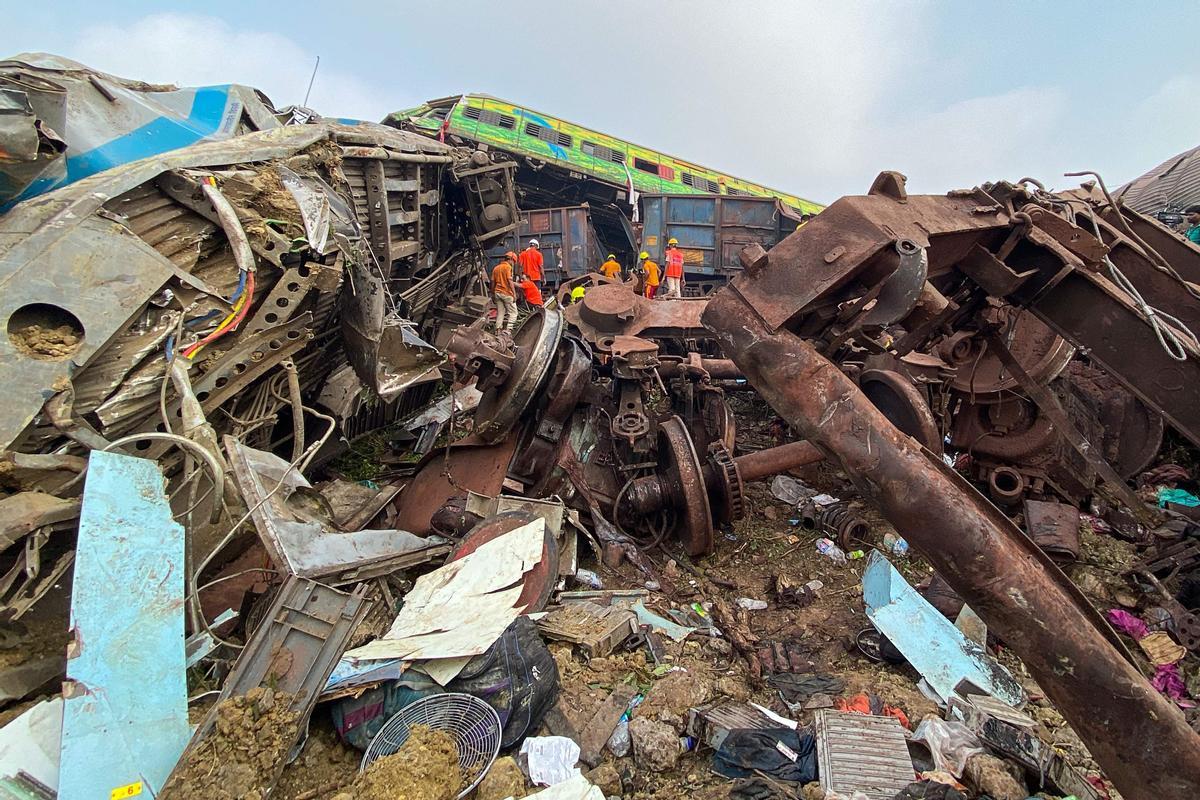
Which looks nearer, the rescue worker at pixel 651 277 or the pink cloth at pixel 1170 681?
the pink cloth at pixel 1170 681

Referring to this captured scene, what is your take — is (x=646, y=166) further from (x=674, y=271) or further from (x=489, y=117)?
(x=674, y=271)

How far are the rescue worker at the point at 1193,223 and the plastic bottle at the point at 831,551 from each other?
5.60 m

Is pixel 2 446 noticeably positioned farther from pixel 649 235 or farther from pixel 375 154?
pixel 649 235

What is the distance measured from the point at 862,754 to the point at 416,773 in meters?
1.71

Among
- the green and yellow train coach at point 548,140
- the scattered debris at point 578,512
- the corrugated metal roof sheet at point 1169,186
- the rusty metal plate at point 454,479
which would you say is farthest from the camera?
the green and yellow train coach at point 548,140

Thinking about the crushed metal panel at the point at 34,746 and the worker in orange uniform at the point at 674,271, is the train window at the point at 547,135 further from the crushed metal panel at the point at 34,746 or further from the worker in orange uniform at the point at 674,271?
the crushed metal panel at the point at 34,746

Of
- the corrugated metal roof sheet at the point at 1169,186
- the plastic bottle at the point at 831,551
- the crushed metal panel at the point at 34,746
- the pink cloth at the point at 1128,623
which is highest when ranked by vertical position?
the corrugated metal roof sheet at the point at 1169,186

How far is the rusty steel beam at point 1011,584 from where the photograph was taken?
1.45 m

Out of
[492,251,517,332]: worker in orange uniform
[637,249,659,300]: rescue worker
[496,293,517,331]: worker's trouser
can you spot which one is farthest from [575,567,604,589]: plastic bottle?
[637,249,659,300]: rescue worker

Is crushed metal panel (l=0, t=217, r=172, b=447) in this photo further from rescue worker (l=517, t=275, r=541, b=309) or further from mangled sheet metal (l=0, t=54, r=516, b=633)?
rescue worker (l=517, t=275, r=541, b=309)

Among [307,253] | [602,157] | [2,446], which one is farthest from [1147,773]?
[602,157]

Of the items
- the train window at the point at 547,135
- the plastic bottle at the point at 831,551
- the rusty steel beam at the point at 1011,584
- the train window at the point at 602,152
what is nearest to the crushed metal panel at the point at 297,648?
the rusty steel beam at the point at 1011,584

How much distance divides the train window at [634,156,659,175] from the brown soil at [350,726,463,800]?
1510 cm

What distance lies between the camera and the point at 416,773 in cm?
213
